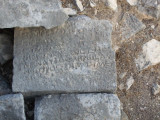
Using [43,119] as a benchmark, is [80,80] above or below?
above

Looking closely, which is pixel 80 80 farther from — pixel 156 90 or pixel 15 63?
pixel 156 90

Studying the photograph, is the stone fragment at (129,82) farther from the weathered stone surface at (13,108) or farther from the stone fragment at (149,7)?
the weathered stone surface at (13,108)

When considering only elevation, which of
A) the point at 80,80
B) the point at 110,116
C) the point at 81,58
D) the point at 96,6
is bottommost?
the point at 110,116

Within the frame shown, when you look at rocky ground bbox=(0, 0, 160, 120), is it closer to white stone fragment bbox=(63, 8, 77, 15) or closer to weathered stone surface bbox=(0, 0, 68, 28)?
white stone fragment bbox=(63, 8, 77, 15)

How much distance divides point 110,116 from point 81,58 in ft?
1.59

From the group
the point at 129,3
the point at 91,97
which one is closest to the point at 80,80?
the point at 91,97

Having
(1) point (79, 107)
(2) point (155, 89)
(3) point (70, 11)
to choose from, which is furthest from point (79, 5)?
(2) point (155, 89)

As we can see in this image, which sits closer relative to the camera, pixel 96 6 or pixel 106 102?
pixel 106 102

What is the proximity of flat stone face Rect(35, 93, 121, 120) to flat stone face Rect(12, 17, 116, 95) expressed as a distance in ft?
0.20

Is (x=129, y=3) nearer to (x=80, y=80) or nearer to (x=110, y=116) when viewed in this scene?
(x=80, y=80)

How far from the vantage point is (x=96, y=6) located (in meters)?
2.44

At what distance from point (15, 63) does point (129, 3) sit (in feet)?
3.63

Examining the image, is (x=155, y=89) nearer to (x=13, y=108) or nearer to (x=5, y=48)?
(x=13, y=108)

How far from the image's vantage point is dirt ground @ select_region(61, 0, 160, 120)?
8.16 feet
